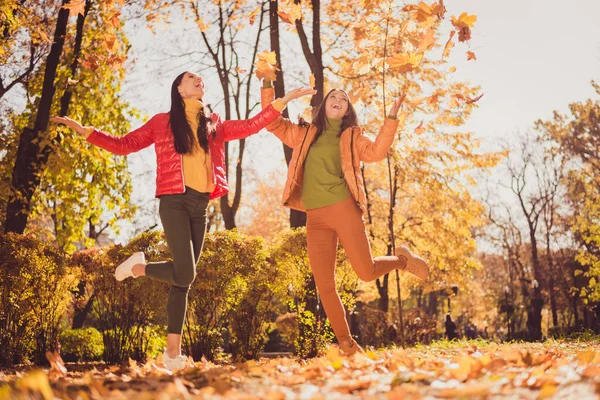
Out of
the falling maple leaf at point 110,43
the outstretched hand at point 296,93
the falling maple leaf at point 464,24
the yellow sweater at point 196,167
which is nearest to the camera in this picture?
the yellow sweater at point 196,167

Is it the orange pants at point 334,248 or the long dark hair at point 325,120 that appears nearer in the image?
the orange pants at point 334,248

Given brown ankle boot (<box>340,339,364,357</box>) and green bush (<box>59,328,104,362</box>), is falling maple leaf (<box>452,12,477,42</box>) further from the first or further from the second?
green bush (<box>59,328,104,362</box>)

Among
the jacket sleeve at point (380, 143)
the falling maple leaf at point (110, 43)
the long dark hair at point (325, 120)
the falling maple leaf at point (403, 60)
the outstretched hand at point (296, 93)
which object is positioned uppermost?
the falling maple leaf at point (110, 43)

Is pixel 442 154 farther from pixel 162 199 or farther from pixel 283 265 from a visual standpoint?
pixel 162 199

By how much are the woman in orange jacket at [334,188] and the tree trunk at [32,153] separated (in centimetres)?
644

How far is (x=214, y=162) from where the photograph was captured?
494cm

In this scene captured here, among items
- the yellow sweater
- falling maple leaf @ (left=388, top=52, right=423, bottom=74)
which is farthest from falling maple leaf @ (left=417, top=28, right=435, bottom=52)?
the yellow sweater

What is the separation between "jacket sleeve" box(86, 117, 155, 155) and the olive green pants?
21.3 inches

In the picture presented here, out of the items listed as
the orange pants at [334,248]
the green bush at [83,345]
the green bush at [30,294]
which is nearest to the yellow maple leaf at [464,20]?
the orange pants at [334,248]

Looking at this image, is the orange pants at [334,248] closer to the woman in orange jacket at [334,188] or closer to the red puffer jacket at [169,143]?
the woman in orange jacket at [334,188]

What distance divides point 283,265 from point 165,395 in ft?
17.5

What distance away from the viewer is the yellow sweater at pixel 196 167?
4773 millimetres

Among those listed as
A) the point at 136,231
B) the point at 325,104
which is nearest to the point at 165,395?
the point at 325,104

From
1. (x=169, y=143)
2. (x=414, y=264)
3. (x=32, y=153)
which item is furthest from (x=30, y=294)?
(x=414, y=264)
